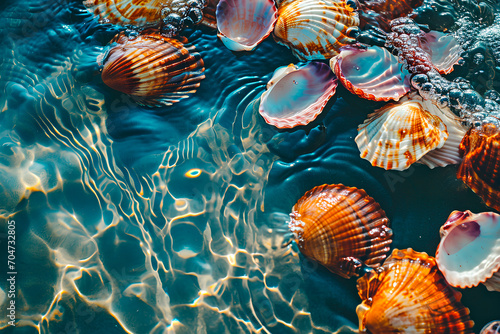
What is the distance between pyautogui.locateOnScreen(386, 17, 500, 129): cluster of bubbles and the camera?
2.74 metres

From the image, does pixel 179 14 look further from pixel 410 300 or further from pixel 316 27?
pixel 410 300

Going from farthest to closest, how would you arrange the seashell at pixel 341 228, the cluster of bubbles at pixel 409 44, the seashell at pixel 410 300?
1. the cluster of bubbles at pixel 409 44
2. the seashell at pixel 341 228
3. the seashell at pixel 410 300

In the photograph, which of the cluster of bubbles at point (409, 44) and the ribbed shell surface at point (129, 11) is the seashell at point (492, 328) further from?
the ribbed shell surface at point (129, 11)

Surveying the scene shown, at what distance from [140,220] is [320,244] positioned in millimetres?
1299

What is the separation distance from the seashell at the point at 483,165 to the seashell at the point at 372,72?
619 mm

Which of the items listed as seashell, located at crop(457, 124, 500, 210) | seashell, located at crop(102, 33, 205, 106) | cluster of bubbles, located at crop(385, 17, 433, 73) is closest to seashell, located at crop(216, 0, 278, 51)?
seashell, located at crop(102, 33, 205, 106)

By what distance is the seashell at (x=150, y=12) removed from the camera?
9.98 feet

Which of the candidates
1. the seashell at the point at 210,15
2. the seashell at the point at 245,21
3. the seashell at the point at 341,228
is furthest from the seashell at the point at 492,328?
the seashell at the point at 210,15

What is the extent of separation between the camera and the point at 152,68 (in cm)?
281

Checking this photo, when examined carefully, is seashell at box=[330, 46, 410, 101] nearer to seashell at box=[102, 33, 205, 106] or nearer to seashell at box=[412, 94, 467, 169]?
seashell at box=[412, 94, 467, 169]

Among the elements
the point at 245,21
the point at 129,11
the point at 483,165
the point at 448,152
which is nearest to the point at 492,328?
the point at 483,165

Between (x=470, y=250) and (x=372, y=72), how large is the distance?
147cm

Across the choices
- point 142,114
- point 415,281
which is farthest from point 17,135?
point 415,281

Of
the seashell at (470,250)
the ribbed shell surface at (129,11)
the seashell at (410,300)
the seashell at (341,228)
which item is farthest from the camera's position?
the ribbed shell surface at (129,11)
